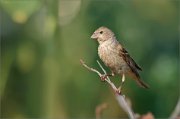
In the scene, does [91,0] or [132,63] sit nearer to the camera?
[132,63]

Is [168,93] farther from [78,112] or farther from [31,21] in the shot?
[31,21]

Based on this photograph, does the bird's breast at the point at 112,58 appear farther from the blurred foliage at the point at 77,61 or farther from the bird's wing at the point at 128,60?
the blurred foliage at the point at 77,61

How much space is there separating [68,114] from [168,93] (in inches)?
26.0

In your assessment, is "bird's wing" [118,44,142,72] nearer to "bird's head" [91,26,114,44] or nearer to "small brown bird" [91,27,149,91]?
"small brown bird" [91,27,149,91]

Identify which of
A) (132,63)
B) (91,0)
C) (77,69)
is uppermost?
(91,0)

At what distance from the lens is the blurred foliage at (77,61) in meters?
4.79

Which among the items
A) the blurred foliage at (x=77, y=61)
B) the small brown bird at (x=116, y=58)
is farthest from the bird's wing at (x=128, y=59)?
the blurred foliage at (x=77, y=61)

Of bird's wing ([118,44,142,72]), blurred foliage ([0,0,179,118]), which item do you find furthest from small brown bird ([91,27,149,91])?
blurred foliage ([0,0,179,118])

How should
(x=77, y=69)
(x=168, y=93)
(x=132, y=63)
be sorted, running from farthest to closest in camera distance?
(x=168, y=93), (x=77, y=69), (x=132, y=63)

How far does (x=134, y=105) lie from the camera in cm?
485

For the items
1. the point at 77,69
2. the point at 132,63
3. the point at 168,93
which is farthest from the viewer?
the point at 168,93

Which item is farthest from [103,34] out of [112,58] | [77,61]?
[77,61]

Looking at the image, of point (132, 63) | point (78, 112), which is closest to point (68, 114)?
point (78, 112)

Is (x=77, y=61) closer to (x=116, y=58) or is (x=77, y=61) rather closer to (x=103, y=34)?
(x=116, y=58)
